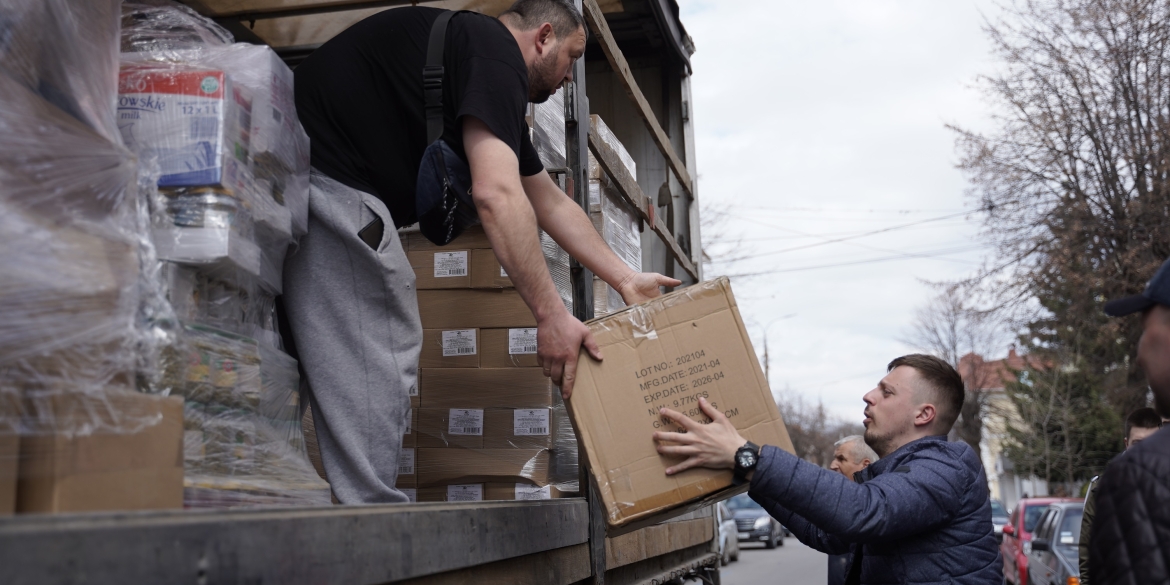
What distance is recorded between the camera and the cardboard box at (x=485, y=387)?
3252 millimetres

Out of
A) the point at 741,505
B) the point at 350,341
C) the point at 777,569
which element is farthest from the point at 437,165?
the point at 741,505

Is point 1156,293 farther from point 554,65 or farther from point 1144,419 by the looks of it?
point 1144,419

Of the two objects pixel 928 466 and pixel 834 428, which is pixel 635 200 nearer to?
pixel 928 466

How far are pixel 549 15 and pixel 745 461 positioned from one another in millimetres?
1346

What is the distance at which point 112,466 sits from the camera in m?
1.27

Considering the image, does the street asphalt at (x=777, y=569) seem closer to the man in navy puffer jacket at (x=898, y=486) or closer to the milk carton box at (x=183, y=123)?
the man in navy puffer jacket at (x=898, y=486)

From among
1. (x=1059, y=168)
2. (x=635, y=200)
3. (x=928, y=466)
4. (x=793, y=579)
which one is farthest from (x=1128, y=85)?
(x=928, y=466)

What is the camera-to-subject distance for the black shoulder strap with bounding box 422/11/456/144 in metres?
2.43

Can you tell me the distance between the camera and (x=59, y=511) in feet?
3.82

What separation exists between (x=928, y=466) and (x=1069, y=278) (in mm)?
16793

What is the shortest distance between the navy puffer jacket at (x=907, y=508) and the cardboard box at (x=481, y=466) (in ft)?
2.83

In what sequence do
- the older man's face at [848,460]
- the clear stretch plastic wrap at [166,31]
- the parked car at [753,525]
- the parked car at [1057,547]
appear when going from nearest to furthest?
the clear stretch plastic wrap at [166,31] → the older man's face at [848,460] → the parked car at [1057,547] → the parked car at [753,525]

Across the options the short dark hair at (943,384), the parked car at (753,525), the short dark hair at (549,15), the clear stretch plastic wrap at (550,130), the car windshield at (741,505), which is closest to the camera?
the short dark hair at (549,15)

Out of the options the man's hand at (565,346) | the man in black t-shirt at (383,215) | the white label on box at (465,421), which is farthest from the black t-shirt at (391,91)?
the white label on box at (465,421)
